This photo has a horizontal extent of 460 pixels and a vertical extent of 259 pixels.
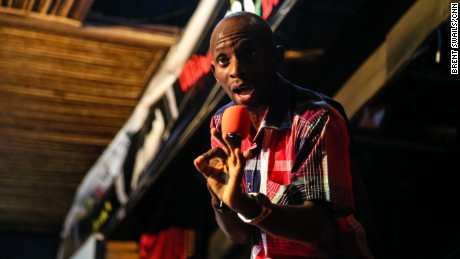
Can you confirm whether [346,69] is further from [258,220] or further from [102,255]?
[102,255]

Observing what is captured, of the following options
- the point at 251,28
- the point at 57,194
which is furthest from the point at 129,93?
the point at 251,28

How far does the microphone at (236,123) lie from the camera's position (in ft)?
6.29

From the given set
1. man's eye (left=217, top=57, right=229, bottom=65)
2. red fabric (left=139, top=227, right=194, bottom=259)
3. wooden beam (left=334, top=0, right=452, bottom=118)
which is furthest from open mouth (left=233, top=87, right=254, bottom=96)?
red fabric (left=139, top=227, right=194, bottom=259)

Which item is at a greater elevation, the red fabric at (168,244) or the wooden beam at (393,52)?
the wooden beam at (393,52)

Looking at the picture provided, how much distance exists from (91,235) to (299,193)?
26.1ft

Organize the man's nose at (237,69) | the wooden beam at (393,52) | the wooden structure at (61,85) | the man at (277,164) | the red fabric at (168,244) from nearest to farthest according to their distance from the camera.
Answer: the man at (277,164)
the man's nose at (237,69)
the wooden beam at (393,52)
the wooden structure at (61,85)
the red fabric at (168,244)

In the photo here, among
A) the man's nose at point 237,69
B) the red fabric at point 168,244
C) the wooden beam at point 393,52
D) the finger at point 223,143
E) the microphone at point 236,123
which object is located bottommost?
the red fabric at point 168,244

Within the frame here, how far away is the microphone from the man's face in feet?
0.48

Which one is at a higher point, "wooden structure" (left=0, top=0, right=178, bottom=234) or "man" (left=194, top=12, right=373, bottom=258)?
"man" (left=194, top=12, right=373, bottom=258)

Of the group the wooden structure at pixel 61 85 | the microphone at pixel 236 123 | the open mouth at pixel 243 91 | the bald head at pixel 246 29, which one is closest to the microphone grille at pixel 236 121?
the microphone at pixel 236 123

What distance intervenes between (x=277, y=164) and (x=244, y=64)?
34 centimetres

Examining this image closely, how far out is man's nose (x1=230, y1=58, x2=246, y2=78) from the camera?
6.83ft

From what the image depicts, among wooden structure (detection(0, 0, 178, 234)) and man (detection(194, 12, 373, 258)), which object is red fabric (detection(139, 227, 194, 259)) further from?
man (detection(194, 12, 373, 258))

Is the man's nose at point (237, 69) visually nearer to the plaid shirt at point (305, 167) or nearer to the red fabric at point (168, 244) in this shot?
the plaid shirt at point (305, 167)
